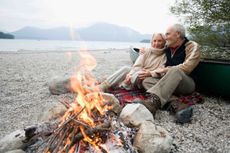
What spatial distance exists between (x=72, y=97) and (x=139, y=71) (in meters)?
1.72

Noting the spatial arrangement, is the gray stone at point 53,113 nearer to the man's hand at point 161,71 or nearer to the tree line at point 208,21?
the man's hand at point 161,71

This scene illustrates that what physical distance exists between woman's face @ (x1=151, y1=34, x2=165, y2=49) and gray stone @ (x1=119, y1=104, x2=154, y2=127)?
87.6 inches

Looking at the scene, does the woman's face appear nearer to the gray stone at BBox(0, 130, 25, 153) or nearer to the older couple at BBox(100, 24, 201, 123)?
the older couple at BBox(100, 24, 201, 123)

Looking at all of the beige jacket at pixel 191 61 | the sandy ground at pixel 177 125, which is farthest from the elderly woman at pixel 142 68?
the sandy ground at pixel 177 125

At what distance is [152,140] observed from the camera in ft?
11.5

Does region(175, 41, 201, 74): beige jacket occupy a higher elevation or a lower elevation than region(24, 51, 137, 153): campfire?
higher

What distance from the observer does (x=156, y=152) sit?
11.2 ft

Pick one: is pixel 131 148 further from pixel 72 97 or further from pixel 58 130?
pixel 72 97

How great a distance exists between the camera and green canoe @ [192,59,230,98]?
5.61 m

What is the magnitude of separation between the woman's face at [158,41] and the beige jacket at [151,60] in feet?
0.39

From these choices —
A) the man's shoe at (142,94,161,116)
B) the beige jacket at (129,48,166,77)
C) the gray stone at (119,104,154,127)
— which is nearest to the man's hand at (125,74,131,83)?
the beige jacket at (129,48,166,77)

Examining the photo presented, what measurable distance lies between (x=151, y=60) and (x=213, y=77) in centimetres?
142

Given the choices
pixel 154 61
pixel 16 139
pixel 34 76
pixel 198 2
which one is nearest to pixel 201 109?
pixel 154 61

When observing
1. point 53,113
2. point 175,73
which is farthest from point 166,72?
point 53,113
